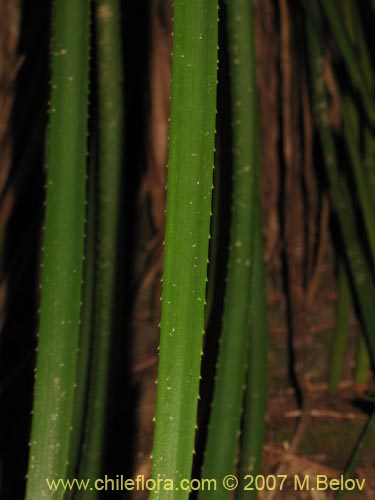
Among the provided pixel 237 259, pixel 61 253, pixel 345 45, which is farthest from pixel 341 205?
pixel 61 253

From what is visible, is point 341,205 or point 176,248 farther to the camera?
point 341,205

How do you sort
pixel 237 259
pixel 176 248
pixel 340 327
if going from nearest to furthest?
pixel 176 248 → pixel 237 259 → pixel 340 327

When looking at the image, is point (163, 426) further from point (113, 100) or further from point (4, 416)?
point (4, 416)

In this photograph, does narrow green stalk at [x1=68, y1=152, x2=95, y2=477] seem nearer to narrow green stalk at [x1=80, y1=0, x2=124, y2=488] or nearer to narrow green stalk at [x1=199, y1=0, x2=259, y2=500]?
narrow green stalk at [x1=80, y1=0, x2=124, y2=488]

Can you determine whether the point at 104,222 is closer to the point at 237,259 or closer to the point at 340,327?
the point at 237,259

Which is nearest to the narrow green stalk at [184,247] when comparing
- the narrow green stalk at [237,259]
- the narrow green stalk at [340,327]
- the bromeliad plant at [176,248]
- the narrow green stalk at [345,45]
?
the bromeliad plant at [176,248]

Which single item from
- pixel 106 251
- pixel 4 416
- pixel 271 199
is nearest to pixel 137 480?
pixel 4 416
